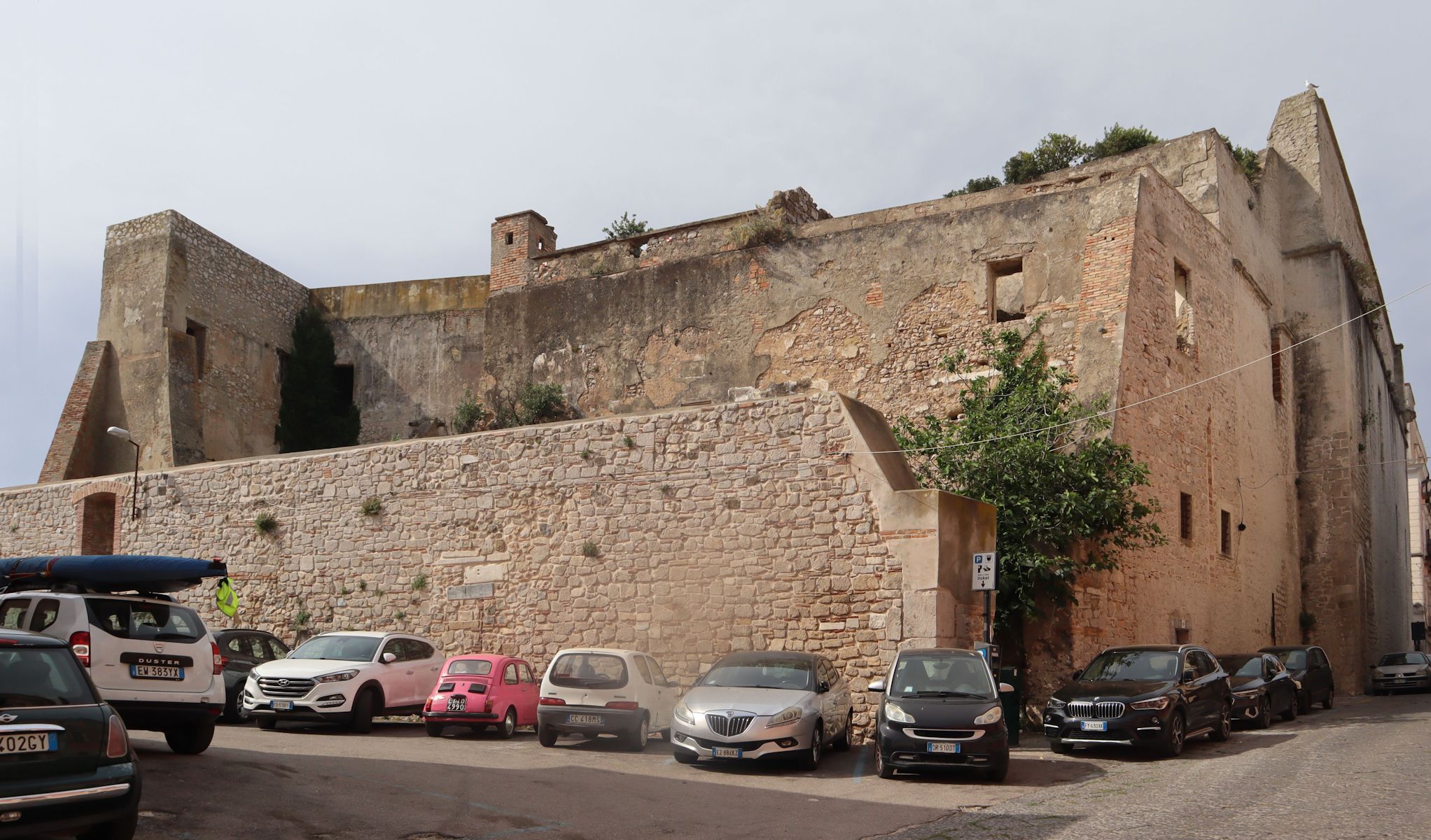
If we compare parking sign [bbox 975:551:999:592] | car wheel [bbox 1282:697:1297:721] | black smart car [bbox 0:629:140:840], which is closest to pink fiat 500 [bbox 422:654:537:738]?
parking sign [bbox 975:551:999:592]

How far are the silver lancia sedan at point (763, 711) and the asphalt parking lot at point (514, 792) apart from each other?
26 centimetres

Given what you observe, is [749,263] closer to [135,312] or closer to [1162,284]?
[1162,284]

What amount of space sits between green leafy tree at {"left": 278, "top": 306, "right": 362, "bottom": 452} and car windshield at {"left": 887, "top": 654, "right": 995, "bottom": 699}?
1945 centimetres

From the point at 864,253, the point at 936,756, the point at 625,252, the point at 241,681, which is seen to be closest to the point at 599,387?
the point at 625,252

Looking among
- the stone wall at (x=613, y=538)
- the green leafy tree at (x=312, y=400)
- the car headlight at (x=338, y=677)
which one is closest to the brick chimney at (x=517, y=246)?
the green leafy tree at (x=312, y=400)

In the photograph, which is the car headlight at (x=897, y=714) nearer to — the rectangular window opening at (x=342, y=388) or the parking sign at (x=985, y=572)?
the parking sign at (x=985, y=572)

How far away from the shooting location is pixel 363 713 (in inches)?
564

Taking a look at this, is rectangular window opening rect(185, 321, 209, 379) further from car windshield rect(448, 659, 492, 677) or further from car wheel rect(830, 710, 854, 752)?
car wheel rect(830, 710, 854, 752)

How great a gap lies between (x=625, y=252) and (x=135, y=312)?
11181 mm

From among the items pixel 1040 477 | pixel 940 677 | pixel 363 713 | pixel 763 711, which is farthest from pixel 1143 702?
pixel 363 713

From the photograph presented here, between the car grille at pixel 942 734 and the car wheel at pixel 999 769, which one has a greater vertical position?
the car grille at pixel 942 734

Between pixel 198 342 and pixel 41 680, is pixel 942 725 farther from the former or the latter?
pixel 198 342

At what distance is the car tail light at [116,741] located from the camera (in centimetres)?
648

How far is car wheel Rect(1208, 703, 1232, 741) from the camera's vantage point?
1439 cm
